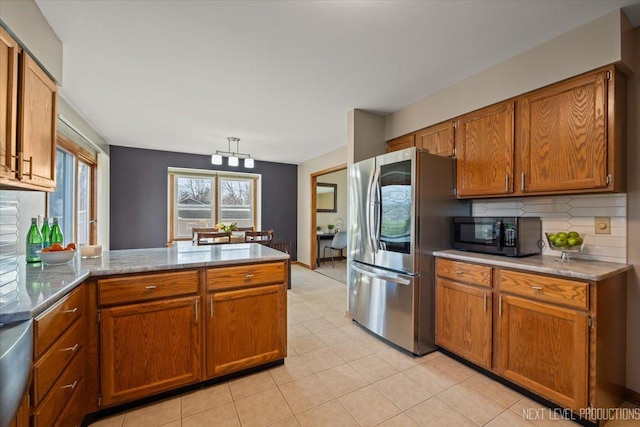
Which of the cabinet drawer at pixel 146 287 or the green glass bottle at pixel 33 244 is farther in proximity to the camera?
the green glass bottle at pixel 33 244

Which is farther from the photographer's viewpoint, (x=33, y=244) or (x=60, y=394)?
(x=33, y=244)

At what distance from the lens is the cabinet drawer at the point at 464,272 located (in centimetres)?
204

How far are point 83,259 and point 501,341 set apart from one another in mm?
2968

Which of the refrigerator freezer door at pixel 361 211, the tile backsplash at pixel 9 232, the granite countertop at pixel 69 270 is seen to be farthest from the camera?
the refrigerator freezer door at pixel 361 211

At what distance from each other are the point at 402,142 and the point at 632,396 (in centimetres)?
264

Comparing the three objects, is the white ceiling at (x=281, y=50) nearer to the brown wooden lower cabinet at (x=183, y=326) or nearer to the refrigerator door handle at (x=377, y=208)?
the refrigerator door handle at (x=377, y=208)

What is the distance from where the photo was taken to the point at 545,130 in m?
1.97

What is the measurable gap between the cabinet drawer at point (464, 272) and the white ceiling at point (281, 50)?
1607 mm

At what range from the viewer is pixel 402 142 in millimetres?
3152

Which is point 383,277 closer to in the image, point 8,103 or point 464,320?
point 464,320

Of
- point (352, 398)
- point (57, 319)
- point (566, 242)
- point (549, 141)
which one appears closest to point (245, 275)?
point (57, 319)

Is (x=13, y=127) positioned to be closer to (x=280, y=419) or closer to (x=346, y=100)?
(x=280, y=419)

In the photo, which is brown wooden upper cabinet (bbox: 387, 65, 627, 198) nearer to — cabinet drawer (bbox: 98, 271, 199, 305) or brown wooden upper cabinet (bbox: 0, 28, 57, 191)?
cabinet drawer (bbox: 98, 271, 199, 305)

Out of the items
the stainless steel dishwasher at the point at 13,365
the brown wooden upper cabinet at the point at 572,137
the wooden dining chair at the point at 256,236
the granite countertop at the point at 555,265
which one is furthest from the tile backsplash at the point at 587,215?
the wooden dining chair at the point at 256,236
